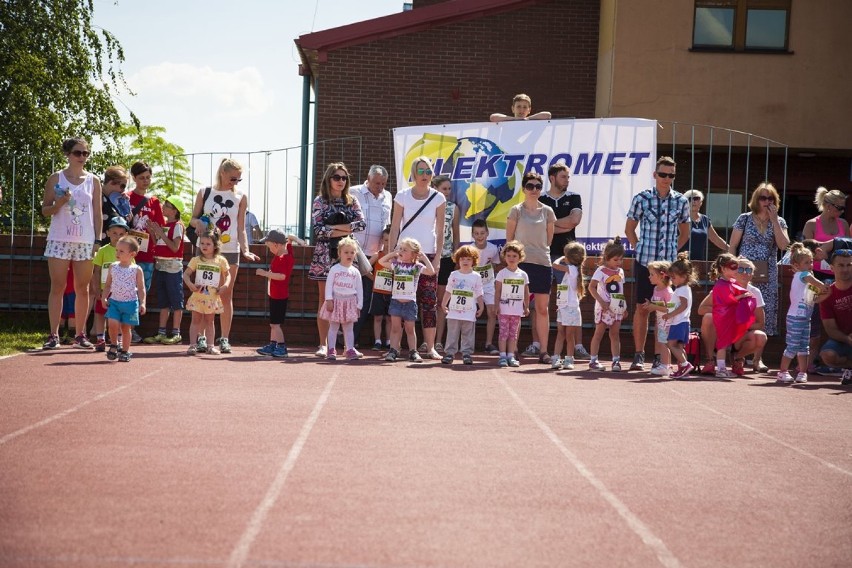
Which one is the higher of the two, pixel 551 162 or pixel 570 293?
pixel 551 162

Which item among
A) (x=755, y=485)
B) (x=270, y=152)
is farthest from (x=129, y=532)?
(x=270, y=152)

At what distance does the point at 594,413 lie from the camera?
8.94 m

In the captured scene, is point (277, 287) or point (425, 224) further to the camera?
point (277, 287)

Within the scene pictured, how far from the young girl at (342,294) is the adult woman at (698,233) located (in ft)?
14.3

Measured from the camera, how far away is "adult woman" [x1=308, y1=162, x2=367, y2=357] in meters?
12.5

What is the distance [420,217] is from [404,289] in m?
0.87

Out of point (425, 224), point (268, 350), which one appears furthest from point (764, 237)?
point (268, 350)

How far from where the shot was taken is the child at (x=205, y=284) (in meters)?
12.3

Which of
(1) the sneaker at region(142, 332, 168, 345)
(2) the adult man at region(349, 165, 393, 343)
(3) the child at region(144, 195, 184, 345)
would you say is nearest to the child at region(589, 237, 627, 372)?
(2) the adult man at region(349, 165, 393, 343)

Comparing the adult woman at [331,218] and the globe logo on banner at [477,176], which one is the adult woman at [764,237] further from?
the adult woman at [331,218]

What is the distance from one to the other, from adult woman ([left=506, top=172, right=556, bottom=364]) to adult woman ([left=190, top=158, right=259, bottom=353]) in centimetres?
318

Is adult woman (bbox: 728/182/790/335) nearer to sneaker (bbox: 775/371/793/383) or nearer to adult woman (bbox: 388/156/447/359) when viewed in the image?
sneaker (bbox: 775/371/793/383)

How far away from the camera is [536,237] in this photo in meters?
12.7

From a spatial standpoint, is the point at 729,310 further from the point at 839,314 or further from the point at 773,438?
the point at 773,438
